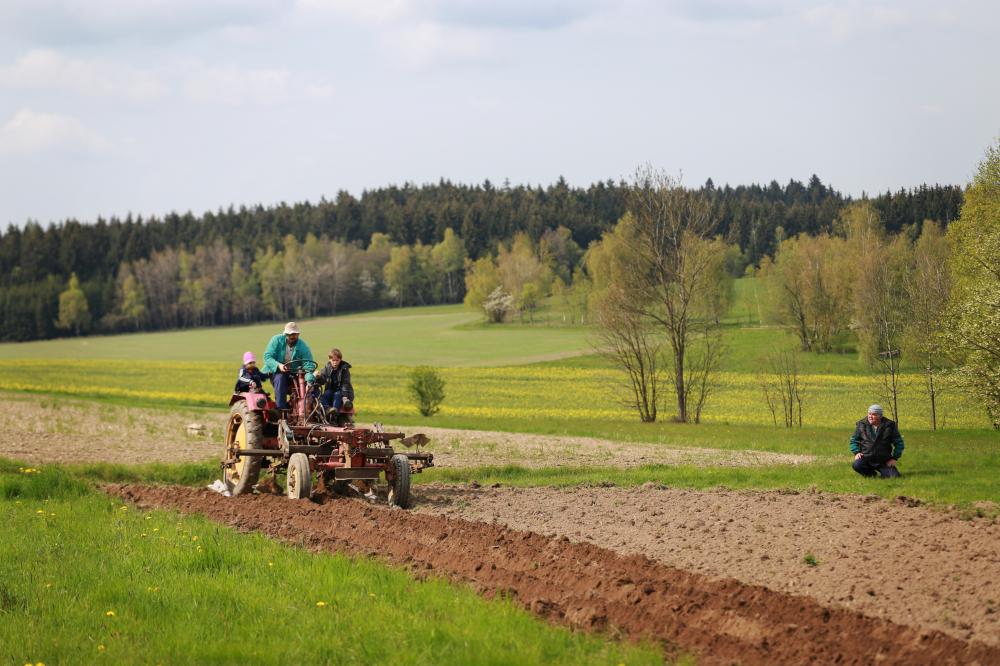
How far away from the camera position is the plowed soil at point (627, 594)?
7.54m

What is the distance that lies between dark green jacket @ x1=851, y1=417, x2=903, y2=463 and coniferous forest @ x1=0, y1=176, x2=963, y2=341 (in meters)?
84.7

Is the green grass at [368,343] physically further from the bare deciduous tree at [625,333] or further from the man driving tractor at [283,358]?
the man driving tractor at [283,358]

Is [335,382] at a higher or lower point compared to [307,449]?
higher

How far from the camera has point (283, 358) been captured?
17.1 meters

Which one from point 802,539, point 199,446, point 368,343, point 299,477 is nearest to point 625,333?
point 199,446

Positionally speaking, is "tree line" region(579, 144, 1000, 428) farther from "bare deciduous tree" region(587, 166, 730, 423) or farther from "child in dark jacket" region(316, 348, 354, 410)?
"child in dark jacket" region(316, 348, 354, 410)

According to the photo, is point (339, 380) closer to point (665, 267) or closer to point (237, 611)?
point (237, 611)

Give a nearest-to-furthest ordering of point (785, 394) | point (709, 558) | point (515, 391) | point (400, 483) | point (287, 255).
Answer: point (709, 558) → point (400, 483) → point (785, 394) → point (515, 391) → point (287, 255)

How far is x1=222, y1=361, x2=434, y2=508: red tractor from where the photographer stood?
50.4ft

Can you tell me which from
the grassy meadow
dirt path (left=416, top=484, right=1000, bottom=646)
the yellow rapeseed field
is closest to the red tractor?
dirt path (left=416, top=484, right=1000, bottom=646)

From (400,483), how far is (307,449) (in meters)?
1.52

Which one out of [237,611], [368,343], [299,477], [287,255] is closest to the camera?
[237,611]

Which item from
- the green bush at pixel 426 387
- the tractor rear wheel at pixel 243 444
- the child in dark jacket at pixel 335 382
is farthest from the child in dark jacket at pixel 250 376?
the green bush at pixel 426 387

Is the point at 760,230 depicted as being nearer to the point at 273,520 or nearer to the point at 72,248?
the point at 72,248
